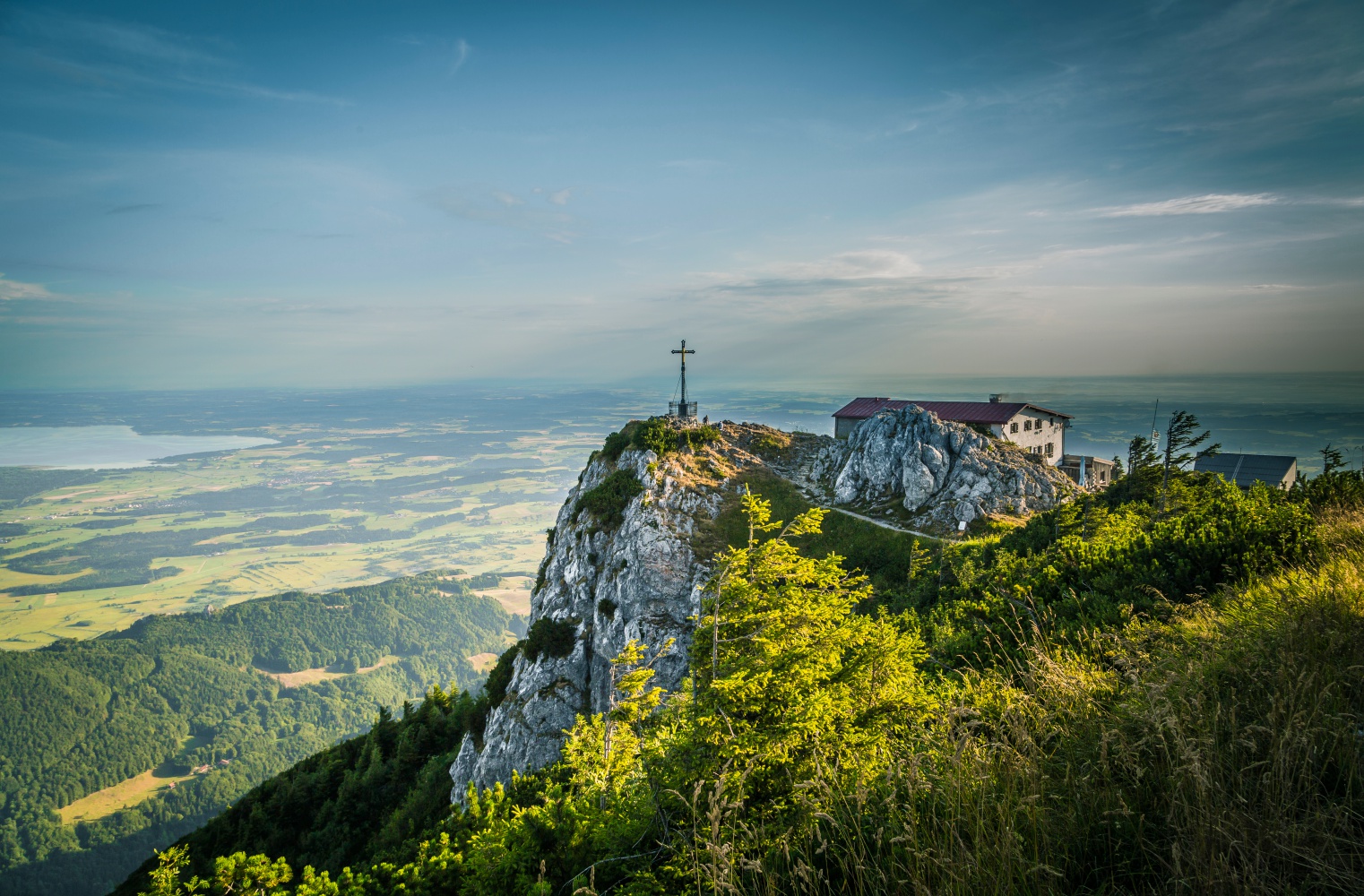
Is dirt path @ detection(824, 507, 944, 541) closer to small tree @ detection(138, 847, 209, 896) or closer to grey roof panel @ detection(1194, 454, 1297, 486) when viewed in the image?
grey roof panel @ detection(1194, 454, 1297, 486)

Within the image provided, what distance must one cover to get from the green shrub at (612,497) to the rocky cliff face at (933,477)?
50.0 feet

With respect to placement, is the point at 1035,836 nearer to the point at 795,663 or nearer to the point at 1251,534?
the point at 795,663

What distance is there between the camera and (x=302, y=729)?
18138 cm

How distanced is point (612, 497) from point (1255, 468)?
52.8m

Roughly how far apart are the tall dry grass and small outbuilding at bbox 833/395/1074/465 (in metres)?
47.4

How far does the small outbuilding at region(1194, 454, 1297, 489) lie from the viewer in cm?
4566

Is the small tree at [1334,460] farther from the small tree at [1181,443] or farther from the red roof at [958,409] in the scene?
the red roof at [958,409]

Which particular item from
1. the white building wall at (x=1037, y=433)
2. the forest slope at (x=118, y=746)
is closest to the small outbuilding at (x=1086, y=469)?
the white building wall at (x=1037, y=433)

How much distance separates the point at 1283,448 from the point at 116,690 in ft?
915

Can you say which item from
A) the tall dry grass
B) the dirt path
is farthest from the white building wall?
the tall dry grass

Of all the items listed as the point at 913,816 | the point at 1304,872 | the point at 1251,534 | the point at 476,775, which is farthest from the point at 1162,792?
the point at 476,775

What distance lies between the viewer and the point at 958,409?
55844 mm

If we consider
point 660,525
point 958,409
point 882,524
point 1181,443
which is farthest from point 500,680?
point 958,409

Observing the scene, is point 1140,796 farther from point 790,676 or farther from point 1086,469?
point 1086,469
